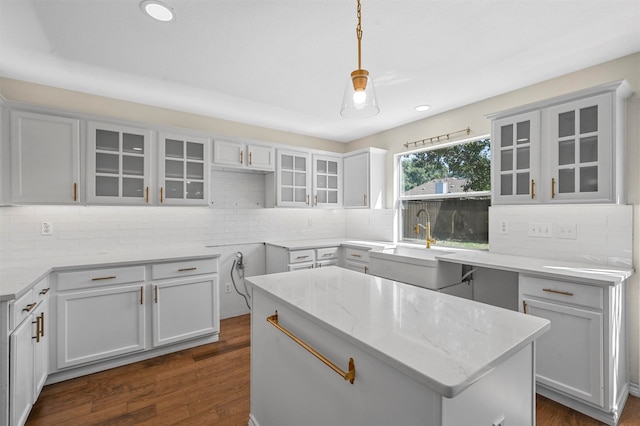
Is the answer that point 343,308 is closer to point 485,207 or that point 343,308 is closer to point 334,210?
point 485,207

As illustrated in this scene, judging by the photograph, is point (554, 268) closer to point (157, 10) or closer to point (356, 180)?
point (356, 180)

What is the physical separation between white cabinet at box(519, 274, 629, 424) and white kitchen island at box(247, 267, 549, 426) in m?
1.23

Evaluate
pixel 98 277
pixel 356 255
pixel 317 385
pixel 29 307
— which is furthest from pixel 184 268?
pixel 317 385

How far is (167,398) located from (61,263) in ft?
4.62

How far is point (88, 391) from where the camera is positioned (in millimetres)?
2316

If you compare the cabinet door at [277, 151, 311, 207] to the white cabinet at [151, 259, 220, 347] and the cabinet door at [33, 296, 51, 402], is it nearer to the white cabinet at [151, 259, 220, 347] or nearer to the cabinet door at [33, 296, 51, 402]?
the white cabinet at [151, 259, 220, 347]

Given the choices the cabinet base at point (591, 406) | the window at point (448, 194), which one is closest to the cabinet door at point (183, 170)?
the window at point (448, 194)

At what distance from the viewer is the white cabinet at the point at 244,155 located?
3520 millimetres

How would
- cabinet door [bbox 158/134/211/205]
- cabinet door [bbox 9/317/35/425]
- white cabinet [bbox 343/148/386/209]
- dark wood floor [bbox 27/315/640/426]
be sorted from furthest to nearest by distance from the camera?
1. white cabinet [bbox 343/148/386/209]
2. cabinet door [bbox 158/134/211/205]
3. dark wood floor [bbox 27/315/640/426]
4. cabinet door [bbox 9/317/35/425]

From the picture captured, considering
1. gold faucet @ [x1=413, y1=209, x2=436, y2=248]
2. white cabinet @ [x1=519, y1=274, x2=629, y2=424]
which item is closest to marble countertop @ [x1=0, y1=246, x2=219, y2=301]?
gold faucet @ [x1=413, y1=209, x2=436, y2=248]

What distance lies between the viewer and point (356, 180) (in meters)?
4.42

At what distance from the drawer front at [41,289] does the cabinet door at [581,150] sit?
151 inches

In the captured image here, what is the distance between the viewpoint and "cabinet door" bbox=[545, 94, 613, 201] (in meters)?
2.17

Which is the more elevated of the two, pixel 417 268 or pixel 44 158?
pixel 44 158
